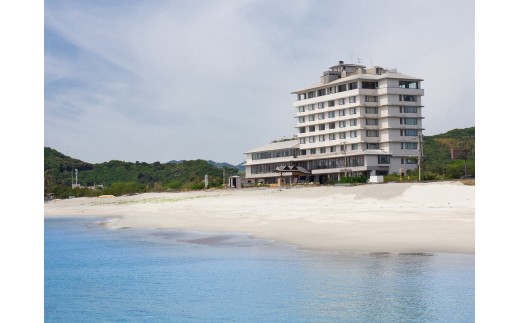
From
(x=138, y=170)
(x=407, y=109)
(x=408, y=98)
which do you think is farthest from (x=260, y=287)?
(x=138, y=170)

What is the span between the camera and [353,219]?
103 ft

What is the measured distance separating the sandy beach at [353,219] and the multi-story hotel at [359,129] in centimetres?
3633

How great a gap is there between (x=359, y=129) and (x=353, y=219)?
2469 inches

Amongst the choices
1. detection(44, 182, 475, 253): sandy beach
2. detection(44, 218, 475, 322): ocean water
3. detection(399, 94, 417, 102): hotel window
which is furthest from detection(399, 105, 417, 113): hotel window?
detection(44, 218, 475, 322): ocean water

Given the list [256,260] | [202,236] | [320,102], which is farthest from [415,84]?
[256,260]

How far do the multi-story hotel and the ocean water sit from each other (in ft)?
224

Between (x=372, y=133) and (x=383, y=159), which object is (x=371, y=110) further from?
(x=383, y=159)

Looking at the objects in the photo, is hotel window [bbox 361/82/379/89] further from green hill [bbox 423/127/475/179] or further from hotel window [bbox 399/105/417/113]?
green hill [bbox 423/127/475/179]
